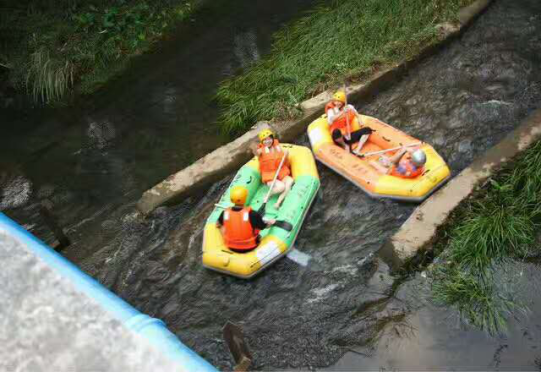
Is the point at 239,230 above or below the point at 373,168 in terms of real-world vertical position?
above

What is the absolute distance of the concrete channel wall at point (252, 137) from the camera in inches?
264

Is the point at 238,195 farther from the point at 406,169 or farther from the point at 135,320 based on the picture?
the point at 135,320

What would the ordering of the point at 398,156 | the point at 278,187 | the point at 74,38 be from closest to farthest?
the point at 398,156 → the point at 278,187 → the point at 74,38

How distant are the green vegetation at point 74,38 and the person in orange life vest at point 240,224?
6.11 metres

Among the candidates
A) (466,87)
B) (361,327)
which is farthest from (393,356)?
(466,87)

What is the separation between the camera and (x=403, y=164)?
609cm

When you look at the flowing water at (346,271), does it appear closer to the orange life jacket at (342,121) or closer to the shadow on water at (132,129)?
the orange life jacket at (342,121)

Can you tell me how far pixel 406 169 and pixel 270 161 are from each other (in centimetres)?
172

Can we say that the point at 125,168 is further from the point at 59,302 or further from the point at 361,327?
the point at 59,302

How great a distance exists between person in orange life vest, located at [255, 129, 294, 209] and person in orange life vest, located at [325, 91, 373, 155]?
917 millimetres

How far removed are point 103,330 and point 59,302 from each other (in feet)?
0.70

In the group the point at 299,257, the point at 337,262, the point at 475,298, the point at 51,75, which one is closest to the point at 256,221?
the point at 299,257

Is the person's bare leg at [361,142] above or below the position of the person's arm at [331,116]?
below

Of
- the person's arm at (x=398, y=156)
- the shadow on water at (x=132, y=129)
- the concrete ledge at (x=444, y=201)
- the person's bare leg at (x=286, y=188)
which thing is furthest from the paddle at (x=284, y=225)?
the shadow on water at (x=132, y=129)
